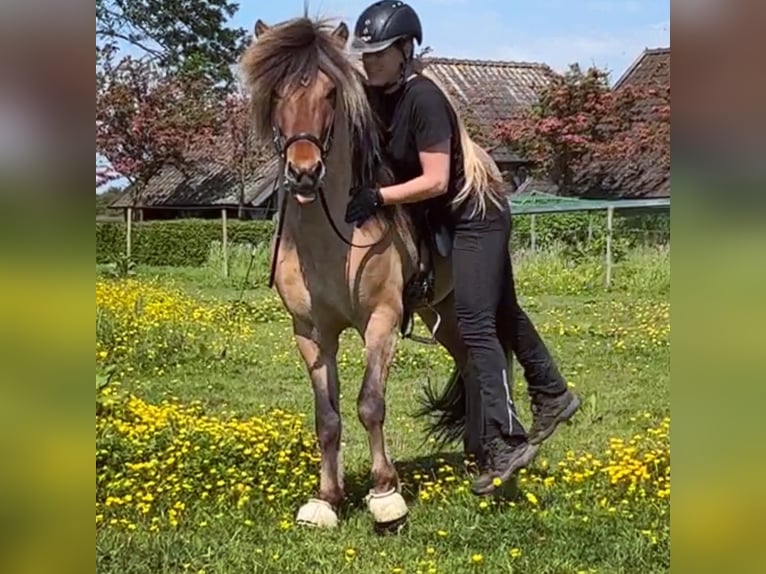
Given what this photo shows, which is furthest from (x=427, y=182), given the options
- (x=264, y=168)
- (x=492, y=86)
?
(x=492, y=86)

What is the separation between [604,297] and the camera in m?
11.5

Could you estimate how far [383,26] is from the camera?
3688mm

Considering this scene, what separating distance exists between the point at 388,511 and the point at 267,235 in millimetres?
11556

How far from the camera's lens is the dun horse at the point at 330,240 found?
137 inches

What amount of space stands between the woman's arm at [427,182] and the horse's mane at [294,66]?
31cm

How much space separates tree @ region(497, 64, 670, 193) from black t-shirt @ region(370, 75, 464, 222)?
1647 cm

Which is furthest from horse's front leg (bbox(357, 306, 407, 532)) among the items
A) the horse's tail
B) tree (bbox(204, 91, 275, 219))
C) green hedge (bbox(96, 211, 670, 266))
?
tree (bbox(204, 91, 275, 219))

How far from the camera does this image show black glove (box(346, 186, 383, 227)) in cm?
376

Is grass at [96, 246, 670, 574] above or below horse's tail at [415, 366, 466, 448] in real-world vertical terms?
below

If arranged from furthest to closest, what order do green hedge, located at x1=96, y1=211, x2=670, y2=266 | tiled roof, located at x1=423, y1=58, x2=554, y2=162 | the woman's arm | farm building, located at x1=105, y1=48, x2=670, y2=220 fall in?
tiled roof, located at x1=423, y1=58, x2=554, y2=162 < farm building, located at x1=105, y1=48, x2=670, y2=220 < green hedge, located at x1=96, y1=211, x2=670, y2=266 < the woman's arm

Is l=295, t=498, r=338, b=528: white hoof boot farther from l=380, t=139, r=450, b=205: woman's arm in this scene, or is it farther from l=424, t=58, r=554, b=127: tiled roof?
l=424, t=58, r=554, b=127: tiled roof

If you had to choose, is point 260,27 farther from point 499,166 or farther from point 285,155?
point 499,166
